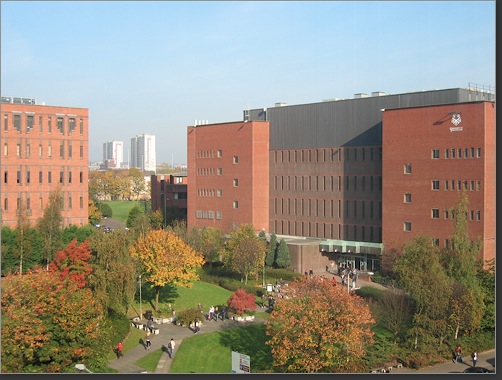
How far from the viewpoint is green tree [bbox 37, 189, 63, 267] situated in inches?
1503

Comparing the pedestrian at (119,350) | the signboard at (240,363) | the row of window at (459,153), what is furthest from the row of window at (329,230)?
the signboard at (240,363)

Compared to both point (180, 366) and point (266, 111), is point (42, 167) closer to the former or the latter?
point (266, 111)

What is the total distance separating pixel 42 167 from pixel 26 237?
21.2 ft

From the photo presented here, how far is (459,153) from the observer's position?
36.6 m

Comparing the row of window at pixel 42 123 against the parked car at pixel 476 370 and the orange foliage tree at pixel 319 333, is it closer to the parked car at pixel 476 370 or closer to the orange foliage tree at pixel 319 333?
the orange foliage tree at pixel 319 333

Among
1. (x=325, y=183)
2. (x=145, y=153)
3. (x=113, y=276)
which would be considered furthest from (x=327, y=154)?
(x=145, y=153)

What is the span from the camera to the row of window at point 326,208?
141 feet

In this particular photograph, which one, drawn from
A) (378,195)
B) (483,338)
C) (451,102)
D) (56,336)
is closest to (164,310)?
(56,336)

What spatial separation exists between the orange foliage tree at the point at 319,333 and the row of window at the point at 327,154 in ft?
68.6

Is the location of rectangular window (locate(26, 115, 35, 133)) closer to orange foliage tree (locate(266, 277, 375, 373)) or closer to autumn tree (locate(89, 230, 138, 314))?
autumn tree (locate(89, 230, 138, 314))

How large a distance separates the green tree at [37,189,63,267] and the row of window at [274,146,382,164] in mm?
15813

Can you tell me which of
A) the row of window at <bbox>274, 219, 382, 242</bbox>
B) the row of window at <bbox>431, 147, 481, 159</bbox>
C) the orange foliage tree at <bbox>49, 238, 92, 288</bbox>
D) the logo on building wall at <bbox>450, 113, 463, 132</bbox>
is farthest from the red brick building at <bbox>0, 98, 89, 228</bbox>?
the logo on building wall at <bbox>450, 113, 463, 132</bbox>

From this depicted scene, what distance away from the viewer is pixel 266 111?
50188mm

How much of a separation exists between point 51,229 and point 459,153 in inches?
854
